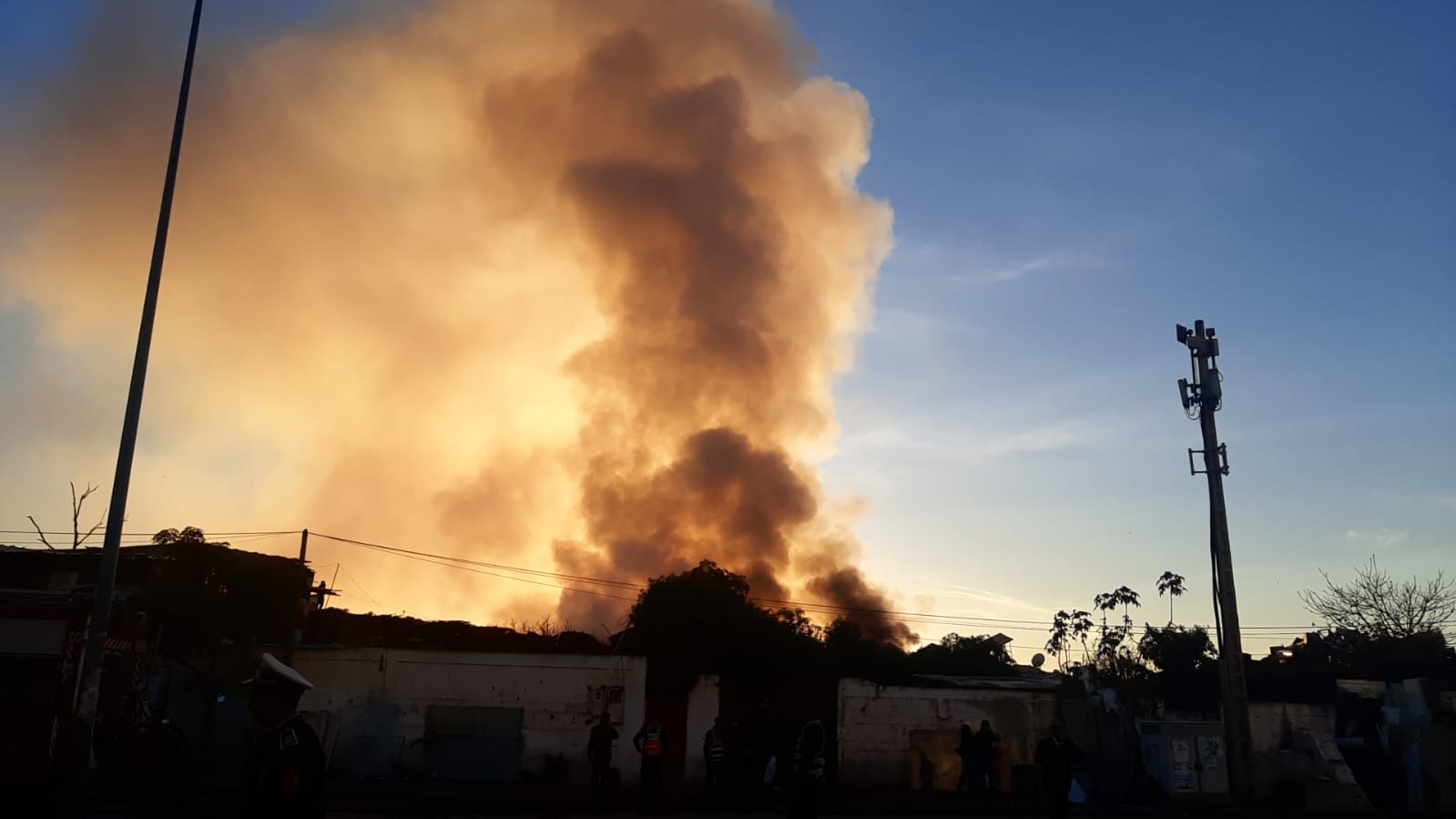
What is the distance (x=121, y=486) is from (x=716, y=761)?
12972 millimetres

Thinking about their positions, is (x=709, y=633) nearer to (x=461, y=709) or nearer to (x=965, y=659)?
(x=461, y=709)

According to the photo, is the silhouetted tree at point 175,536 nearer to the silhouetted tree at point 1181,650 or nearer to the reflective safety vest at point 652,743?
the reflective safety vest at point 652,743

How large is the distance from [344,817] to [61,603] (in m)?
6.26

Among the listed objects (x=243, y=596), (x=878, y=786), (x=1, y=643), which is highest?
(x=243, y=596)

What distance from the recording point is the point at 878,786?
97.5ft

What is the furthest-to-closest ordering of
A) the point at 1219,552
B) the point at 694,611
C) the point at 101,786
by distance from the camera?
1. the point at 694,611
2. the point at 1219,552
3. the point at 101,786

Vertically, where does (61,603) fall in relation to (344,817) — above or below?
above

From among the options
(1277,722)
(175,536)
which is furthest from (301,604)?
(1277,722)

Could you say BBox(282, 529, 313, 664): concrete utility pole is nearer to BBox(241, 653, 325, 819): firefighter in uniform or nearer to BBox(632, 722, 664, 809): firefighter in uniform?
BBox(632, 722, 664, 809): firefighter in uniform

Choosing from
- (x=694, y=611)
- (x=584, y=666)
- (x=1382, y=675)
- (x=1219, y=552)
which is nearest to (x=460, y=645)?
→ (x=694, y=611)

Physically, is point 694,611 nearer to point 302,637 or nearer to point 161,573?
point 302,637

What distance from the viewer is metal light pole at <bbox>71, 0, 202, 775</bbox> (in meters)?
13.2

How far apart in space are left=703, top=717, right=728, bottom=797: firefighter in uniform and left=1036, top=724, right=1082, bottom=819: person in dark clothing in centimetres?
816

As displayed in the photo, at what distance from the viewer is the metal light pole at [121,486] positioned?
13.2 metres
